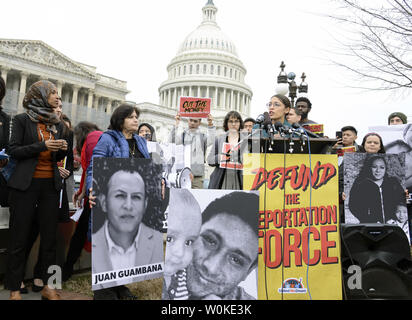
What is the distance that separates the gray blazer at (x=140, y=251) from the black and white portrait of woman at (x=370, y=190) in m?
2.14

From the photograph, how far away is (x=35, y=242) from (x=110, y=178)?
1633 millimetres

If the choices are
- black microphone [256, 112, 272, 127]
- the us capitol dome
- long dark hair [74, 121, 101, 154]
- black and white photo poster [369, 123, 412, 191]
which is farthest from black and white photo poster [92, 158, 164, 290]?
the us capitol dome

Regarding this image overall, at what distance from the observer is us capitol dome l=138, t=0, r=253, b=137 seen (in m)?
73.0

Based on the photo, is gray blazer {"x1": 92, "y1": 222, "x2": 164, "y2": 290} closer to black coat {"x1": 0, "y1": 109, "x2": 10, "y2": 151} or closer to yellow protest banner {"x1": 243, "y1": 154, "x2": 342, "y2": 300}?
yellow protest banner {"x1": 243, "y1": 154, "x2": 342, "y2": 300}

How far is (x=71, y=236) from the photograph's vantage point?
445cm

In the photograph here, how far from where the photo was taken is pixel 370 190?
397 cm

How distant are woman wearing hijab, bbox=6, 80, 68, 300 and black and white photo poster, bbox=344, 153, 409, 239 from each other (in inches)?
121

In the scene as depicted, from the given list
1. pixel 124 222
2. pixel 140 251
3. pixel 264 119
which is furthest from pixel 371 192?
pixel 124 222

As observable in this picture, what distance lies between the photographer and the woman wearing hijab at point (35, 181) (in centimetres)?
325

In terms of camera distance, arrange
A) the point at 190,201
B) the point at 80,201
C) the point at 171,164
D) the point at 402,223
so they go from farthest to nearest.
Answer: the point at 171,164
the point at 80,201
the point at 402,223
the point at 190,201

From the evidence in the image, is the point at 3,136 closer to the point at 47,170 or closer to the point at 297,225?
the point at 47,170

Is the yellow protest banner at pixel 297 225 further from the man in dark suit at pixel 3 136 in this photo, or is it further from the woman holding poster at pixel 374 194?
the man in dark suit at pixel 3 136
